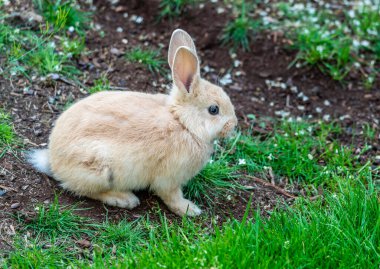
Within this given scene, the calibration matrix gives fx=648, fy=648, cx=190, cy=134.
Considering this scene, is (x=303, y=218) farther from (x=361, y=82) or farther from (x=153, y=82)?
(x=361, y=82)

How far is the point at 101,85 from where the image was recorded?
627 centimetres

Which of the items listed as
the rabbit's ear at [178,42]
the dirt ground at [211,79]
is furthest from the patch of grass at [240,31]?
the rabbit's ear at [178,42]

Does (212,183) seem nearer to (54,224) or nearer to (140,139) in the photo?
(140,139)

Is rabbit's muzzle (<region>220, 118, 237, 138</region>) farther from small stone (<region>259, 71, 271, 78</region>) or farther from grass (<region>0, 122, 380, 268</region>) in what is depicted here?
small stone (<region>259, 71, 271, 78</region>)

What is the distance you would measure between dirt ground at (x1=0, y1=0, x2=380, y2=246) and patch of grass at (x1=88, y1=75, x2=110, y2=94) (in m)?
0.08

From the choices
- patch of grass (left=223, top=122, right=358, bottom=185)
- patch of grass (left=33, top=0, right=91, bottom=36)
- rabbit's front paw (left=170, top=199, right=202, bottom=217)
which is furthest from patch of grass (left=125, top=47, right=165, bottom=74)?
rabbit's front paw (left=170, top=199, right=202, bottom=217)

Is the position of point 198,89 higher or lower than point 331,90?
higher

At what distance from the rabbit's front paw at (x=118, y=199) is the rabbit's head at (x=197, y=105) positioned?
0.72 meters

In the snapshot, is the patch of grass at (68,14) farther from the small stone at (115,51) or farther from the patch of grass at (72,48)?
the small stone at (115,51)

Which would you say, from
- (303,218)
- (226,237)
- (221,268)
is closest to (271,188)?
(303,218)

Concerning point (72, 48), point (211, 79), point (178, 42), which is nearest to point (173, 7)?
point (211, 79)

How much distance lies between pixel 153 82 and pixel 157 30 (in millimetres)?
1157

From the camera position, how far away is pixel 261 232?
4.36m

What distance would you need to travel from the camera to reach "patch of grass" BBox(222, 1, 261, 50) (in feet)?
24.4
